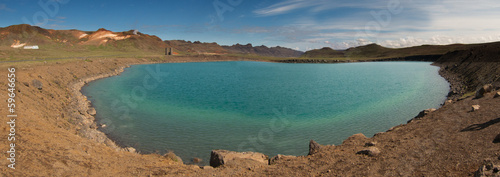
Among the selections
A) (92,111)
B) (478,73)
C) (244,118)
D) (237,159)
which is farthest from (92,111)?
(478,73)

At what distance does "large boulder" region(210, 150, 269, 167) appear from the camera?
1021 cm

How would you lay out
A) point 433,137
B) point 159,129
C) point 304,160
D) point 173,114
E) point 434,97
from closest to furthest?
point 304,160 → point 433,137 → point 159,129 → point 173,114 → point 434,97

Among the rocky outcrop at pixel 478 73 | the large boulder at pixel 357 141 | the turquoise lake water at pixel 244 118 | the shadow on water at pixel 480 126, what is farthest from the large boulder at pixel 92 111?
the rocky outcrop at pixel 478 73

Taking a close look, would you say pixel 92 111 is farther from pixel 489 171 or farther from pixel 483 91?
pixel 483 91

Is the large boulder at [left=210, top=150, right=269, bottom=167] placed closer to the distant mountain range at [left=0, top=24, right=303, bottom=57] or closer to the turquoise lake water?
the turquoise lake water

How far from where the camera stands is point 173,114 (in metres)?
23.0

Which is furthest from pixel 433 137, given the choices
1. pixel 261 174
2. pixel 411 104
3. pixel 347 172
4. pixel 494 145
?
pixel 411 104

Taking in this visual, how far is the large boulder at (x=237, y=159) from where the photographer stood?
10.2 m

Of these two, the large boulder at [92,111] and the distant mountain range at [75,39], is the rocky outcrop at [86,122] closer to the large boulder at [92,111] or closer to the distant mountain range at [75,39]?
the large boulder at [92,111]

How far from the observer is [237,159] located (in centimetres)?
1048

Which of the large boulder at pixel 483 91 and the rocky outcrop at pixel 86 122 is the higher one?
the large boulder at pixel 483 91

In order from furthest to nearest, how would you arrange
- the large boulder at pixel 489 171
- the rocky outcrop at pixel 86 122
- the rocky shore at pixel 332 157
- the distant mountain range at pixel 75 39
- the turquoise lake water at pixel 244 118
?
the distant mountain range at pixel 75 39 → the turquoise lake water at pixel 244 118 → the rocky outcrop at pixel 86 122 → the rocky shore at pixel 332 157 → the large boulder at pixel 489 171

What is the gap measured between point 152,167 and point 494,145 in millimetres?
14098

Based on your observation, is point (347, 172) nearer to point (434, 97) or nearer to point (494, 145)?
point (494, 145)
